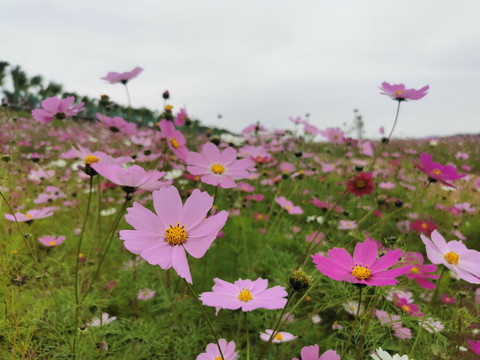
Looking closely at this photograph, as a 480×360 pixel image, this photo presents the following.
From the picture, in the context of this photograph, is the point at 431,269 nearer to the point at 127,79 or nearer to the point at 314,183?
the point at 127,79

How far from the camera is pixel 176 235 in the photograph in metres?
0.54

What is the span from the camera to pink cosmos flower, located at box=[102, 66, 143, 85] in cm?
126

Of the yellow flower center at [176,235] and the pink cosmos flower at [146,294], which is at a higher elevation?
the yellow flower center at [176,235]

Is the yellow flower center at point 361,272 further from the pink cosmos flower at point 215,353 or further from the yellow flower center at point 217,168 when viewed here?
the yellow flower center at point 217,168

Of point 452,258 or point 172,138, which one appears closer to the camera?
point 452,258

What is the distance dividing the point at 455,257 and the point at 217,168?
61 cm

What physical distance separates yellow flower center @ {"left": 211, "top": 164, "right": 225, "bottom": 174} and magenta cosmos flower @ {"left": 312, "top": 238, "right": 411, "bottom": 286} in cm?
45

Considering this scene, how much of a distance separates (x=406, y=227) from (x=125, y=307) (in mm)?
1625

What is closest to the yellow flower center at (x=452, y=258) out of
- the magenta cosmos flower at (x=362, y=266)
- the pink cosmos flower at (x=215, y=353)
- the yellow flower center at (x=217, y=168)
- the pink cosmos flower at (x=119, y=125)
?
the magenta cosmos flower at (x=362, y=266)

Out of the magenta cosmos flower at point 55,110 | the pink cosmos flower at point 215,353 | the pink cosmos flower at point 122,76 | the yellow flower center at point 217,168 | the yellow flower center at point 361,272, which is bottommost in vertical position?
the pink cosmos flower at point 215,353

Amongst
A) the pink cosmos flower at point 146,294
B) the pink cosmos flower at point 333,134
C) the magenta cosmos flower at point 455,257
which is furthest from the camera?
the pink cosmos flower at point 333,134

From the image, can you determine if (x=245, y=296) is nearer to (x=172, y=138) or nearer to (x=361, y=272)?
(x=361, y=272)

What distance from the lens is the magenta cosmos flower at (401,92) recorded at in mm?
1027

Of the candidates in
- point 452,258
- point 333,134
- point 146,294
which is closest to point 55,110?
point 146,294
